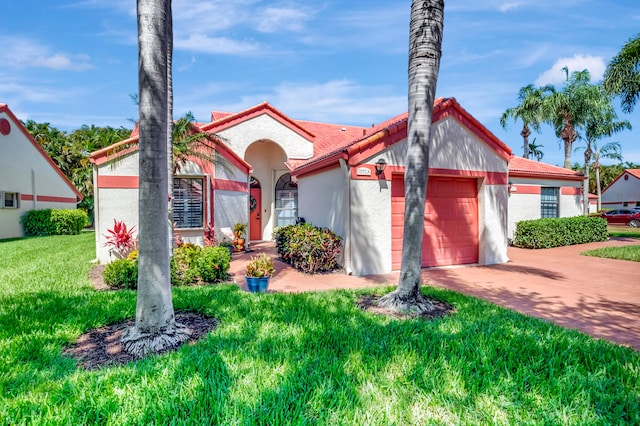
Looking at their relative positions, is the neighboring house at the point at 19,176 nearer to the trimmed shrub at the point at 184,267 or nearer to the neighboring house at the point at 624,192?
the trimmed shrub at the point at 184,267

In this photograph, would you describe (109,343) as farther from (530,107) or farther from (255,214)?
(530,107)

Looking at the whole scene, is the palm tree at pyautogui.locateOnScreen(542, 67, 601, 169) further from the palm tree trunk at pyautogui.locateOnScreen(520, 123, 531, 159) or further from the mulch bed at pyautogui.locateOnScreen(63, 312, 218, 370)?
the mulch bed at pyautogui.locateOnScreen(63, 312, 218, 370)

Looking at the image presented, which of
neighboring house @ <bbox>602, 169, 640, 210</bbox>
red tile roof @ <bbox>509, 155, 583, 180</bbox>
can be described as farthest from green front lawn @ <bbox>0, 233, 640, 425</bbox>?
neighboring house @ <bbox>602, 169, 640, 210</bbox>

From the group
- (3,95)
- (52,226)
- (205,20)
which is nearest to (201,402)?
(205,20)

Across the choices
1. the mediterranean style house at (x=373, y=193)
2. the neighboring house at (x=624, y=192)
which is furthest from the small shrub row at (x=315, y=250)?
the neighboring house at (x=624, y=192)

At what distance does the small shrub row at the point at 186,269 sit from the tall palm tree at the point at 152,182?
3.64 m

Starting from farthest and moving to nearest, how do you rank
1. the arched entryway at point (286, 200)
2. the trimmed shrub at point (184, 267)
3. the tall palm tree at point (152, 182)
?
1. the arched entryway at point (286, 200)
2. the trimmed shrub at point (184, 267)
3. the tall palm tree at point (152, 182)

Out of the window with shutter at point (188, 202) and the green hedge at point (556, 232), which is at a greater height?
the window with shutter at point (188, 202)

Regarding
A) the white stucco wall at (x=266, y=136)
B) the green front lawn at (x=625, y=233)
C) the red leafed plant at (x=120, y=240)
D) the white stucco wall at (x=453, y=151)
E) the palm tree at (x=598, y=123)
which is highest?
the palm tree at (x=598, y=123)

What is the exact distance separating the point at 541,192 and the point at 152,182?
61.6 feet

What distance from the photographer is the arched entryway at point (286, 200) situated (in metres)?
17.8

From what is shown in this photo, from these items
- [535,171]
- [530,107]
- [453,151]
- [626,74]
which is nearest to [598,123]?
[530,107]

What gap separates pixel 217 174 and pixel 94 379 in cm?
1033

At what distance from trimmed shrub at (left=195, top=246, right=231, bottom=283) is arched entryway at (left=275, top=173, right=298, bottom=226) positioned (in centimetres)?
938
